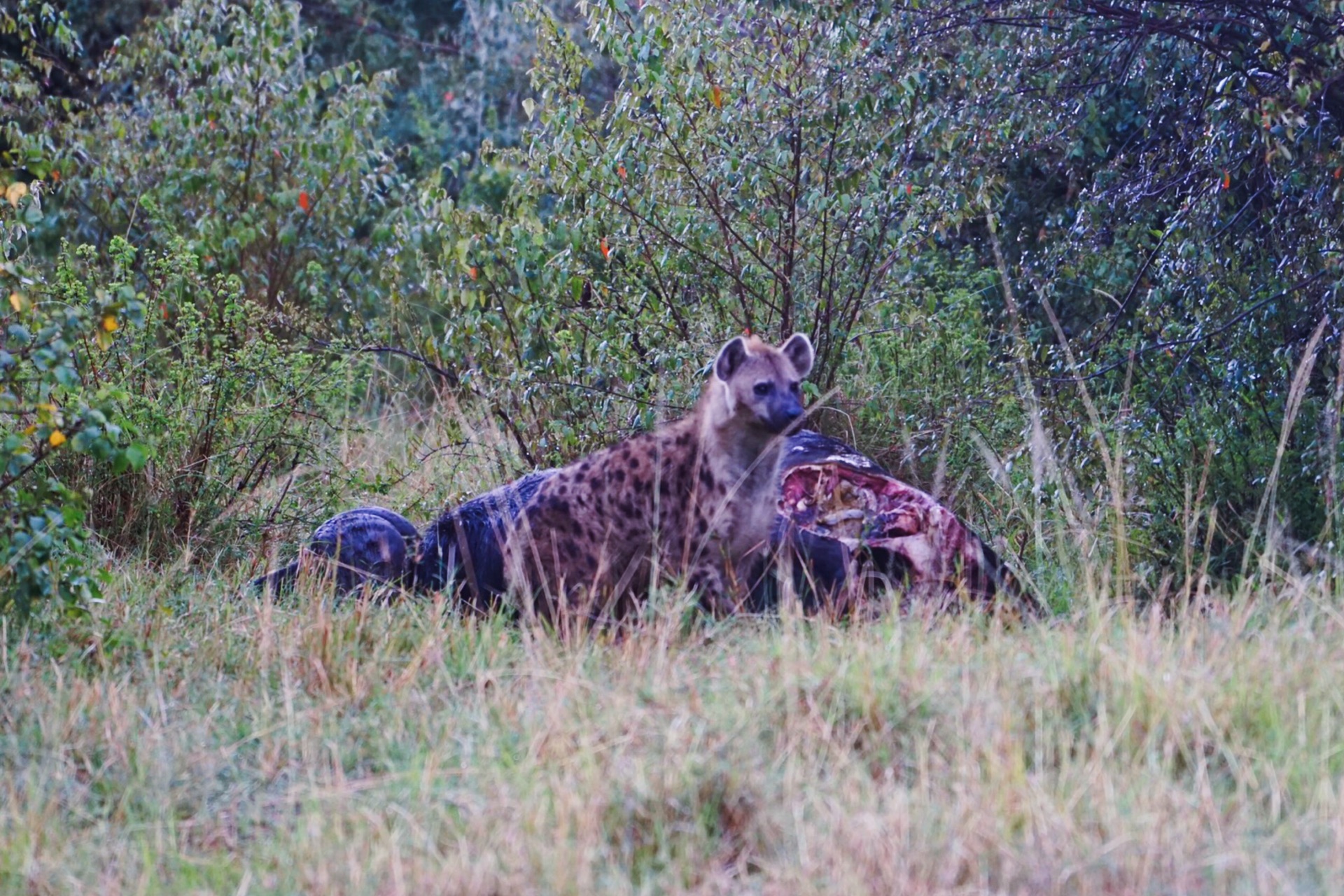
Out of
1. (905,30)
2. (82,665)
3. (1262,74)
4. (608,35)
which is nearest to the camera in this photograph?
(82,665)

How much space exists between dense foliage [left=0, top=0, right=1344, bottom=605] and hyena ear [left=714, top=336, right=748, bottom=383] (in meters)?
0.36

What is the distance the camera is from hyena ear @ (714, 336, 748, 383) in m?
5.30

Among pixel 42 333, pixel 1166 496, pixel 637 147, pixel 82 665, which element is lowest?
pixel 82 665

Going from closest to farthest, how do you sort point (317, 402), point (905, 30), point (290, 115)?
point (905, 30)
point (317, 402)
point (290, 115)

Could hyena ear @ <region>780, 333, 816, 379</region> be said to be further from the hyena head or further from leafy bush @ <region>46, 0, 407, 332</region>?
leafy bush @ <region>46, 0, 407, 332</region>

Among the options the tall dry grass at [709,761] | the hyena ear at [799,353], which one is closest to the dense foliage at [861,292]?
the hyena ear at [799,353]

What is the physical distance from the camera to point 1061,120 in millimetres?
6098

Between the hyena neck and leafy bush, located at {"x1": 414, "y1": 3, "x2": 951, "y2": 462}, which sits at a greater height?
leafy bush, located at {"x1": 414, "y1": 3, "x2": 951, "y2": 462}

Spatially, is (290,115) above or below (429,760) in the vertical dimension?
above

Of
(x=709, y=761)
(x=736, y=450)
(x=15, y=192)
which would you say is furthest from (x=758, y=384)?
(x=15, y=192)

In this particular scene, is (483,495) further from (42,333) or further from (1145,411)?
(1145,411)

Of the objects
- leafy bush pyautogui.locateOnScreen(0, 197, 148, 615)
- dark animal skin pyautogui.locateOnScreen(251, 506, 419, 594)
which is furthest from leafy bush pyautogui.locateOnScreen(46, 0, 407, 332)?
leafy bush pyautogui.locateOnScreen(0, 197, 148, 615)

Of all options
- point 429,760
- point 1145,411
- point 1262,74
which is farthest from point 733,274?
point 429,760

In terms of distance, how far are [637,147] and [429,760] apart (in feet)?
11.9
